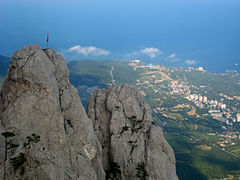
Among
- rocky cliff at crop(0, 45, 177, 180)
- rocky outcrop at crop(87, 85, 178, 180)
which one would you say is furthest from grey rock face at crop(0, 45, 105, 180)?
rocky outcrop at crop(87, 85, 178, 180)

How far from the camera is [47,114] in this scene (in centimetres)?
2355

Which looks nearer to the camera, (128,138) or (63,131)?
(63,131)

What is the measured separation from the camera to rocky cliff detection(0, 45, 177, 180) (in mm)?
17234

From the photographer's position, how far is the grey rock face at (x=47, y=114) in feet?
72.8

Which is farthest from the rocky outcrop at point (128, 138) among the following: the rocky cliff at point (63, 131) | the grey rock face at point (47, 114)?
the grey rock face at point (47, 114)

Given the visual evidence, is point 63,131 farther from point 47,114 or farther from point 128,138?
point 128,138

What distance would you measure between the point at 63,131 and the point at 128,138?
13.7 m

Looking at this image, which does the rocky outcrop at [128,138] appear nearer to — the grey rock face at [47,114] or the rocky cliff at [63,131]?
the rocky cliff at [63,131]

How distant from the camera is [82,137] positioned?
27281 millimetres

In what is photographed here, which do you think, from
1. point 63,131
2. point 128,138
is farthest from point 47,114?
point 128,138

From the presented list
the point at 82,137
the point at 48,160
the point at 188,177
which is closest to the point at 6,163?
the point at 48,160

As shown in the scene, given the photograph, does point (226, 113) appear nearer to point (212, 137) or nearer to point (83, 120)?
point (212, 137)

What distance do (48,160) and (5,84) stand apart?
14.3 m

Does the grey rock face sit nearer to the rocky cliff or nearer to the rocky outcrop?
the rocky cliff
